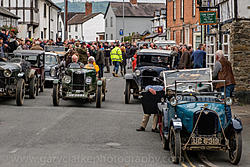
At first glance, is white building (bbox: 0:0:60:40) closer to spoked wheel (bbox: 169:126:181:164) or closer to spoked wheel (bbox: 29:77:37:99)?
spoked wheel (bbox: 29:77:37:99)

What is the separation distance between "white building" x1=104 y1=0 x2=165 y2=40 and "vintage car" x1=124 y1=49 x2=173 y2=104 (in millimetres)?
71917

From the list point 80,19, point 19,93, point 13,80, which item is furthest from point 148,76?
point 80,19

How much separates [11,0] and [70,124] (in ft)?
139

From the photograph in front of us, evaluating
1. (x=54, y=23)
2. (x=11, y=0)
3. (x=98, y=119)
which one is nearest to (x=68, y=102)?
(x=98, y=119)

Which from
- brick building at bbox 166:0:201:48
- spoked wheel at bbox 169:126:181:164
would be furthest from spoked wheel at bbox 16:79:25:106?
brick building at bbox 166:0:201:48

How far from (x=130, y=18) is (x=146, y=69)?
75.1 meters

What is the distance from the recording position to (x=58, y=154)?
8.85 meters

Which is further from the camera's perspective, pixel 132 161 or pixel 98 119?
pixel 98 119

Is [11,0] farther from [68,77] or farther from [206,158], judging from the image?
[206,158]

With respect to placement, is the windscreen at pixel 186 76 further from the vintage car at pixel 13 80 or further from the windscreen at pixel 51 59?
the windscreen at pixel 51 59

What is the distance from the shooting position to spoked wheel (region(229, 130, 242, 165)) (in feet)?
26.8

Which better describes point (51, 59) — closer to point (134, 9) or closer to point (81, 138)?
point (81, 138)

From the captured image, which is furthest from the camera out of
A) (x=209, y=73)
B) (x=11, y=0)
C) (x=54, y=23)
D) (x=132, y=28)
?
(x=132, y=28)

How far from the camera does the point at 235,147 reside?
8.38 metres
